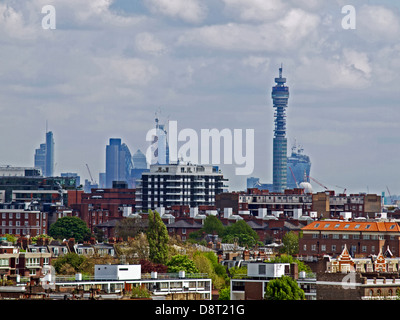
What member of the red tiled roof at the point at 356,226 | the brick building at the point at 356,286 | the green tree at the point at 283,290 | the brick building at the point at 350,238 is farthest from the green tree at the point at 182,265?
the red tiled roof at the point at 356,226

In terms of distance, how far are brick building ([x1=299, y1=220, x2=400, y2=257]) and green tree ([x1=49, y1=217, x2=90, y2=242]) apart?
111ft

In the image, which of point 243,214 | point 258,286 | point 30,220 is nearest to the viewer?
point 258,286

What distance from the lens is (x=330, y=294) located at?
60812mm

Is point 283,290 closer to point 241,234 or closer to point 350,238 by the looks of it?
point 350,238

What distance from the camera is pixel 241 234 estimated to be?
145 m

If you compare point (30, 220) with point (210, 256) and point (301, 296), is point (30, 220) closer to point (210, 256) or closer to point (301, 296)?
point (210, 256)

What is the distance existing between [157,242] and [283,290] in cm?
4304

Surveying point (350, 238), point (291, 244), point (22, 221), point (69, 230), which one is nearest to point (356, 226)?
point (350, 238)

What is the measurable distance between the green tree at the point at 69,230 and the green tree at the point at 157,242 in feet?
135

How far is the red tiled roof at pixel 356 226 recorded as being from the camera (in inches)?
4529

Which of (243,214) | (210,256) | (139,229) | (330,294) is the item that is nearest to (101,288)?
(330,294)

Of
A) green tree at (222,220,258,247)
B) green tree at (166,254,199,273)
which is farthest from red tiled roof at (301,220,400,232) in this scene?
green tree at (166,254,199,273)

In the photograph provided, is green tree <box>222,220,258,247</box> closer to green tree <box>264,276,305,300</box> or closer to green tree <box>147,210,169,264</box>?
green tree <box>147,210,169,264</box>
